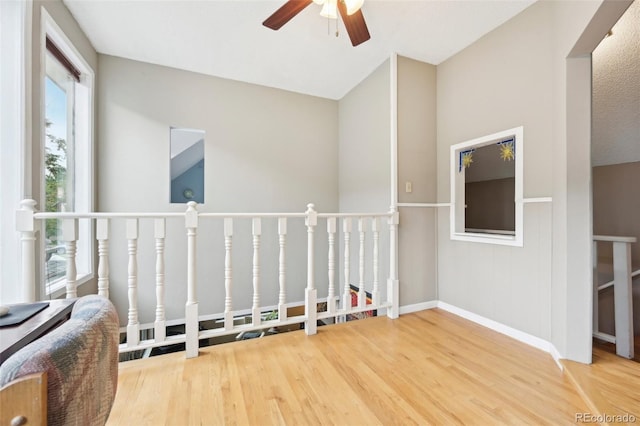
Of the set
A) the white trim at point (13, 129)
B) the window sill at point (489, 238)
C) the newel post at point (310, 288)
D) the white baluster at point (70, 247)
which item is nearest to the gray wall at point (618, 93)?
the window sill at point (489, 238)

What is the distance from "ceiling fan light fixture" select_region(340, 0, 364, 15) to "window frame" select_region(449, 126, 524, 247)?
62.5 inches

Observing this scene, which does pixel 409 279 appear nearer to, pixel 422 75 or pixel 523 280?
pixel 523 280

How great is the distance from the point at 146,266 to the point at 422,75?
3.69 m

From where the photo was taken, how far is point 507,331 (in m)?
2.19

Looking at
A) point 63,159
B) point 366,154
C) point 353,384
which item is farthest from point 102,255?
point 366,154

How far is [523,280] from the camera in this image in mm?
2102

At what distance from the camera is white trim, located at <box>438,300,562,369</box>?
6.17 feet

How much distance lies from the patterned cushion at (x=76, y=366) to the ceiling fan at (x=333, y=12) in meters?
1.93

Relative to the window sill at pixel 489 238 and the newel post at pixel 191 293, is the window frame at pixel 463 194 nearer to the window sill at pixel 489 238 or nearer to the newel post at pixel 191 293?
the window sill at pixel 489 238

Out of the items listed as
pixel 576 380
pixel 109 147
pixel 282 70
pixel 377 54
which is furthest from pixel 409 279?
pixel 109 147

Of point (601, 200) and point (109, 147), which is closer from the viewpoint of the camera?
point (109, 147)

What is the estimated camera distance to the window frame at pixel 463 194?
6.97ft

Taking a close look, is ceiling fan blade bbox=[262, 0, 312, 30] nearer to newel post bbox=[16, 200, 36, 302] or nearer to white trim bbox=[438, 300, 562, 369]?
newel post bbox=[16, 200, 36, 302]

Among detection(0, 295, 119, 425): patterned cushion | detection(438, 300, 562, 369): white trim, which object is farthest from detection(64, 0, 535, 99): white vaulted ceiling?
detection(438, 300, 562, 369): white trim
